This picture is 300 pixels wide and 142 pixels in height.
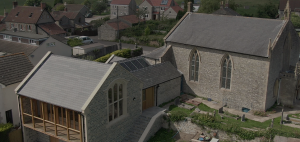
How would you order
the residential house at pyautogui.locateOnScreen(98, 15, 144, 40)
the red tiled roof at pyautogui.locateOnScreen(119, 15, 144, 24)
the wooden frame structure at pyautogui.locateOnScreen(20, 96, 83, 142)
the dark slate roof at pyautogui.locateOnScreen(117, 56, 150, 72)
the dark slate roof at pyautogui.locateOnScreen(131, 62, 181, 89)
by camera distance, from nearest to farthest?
the wooden frame structure at pyautogui.locateOnScreen(20, 96, 83, 142) → the dark slate roof at pyautogui.locateOnScreen(131, 62, 181, 89) → the dark slate roof at pyautogui.locateOnScreen(117, 56, 150, 72) → the residential house at pyautogui.locateOnScreen(98, 15, 144, 40) → the red tiled roof at pyautogui.locateOnScreen(119, 15, 144, 24)

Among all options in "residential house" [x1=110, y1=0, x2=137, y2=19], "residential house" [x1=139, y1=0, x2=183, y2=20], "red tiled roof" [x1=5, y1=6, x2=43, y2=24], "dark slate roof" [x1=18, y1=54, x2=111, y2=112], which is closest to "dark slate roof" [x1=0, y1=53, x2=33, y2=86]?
"dark slate roof" [x1=18, y1=54, x2=111, y2=112]

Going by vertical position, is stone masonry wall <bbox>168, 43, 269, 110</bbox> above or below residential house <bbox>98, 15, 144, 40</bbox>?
below

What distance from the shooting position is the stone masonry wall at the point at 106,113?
66.6ft

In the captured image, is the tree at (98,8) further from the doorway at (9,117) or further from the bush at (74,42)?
the doorway at (9,117)

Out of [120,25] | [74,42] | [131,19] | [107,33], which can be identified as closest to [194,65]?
[74,42]

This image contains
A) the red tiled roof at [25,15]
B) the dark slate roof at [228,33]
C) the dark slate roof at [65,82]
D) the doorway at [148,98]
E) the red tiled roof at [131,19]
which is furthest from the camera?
the red tiled roof at [131,19]

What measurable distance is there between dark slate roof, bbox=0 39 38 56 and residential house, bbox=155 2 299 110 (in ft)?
62.1

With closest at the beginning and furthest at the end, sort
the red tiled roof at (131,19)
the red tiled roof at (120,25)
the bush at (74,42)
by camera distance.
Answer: the bush at (74,42) < the red tiled roof at (120,25) < the red tiled roof at (131,19)

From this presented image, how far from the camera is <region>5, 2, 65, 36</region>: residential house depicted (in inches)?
2304

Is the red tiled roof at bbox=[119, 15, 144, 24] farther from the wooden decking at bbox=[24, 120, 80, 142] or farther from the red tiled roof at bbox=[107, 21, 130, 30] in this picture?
the wooden decking at bbox=[24, 120, 80, 142]

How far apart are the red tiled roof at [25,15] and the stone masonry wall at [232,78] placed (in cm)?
3724

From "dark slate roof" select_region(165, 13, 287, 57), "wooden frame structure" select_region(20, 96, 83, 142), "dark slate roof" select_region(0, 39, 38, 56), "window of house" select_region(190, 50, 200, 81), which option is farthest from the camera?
"dark slate roof" select_region(0, 39, 38, 56)

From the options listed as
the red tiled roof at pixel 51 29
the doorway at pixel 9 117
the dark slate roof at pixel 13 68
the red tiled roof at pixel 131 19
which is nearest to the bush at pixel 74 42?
the red tiled roof at pixel 51 29

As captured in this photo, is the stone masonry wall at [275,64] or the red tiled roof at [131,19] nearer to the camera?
the stone masonry wall at [275,64]
